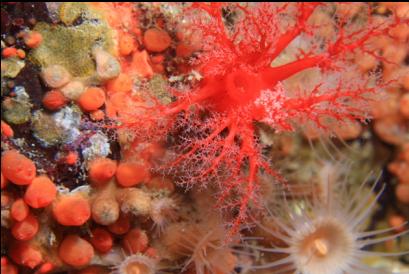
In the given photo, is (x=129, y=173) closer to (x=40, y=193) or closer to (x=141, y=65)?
(x=40, y=193)

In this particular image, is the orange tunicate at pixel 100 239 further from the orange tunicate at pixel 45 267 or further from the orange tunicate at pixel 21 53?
the orange tunicate at pixel 21 53

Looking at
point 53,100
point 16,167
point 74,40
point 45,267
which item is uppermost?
point 74,40

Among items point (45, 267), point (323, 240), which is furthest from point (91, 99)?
point (323, 240)

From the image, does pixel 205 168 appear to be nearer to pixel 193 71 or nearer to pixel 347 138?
pixel 193 71

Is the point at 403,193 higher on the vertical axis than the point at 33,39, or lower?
lower

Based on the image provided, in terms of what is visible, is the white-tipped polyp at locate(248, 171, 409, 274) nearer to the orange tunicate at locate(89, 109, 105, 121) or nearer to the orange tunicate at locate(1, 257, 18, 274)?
the orange tunicate at locate(89, 109, 105, 121)

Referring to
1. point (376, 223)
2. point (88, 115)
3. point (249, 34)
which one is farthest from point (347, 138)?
point (88, 115)

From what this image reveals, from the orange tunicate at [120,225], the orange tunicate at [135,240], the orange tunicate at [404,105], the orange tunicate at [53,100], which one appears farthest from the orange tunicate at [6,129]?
the orange tunicate at [404,105]

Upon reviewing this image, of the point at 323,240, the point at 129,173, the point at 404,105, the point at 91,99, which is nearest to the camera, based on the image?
the point at 91,99
